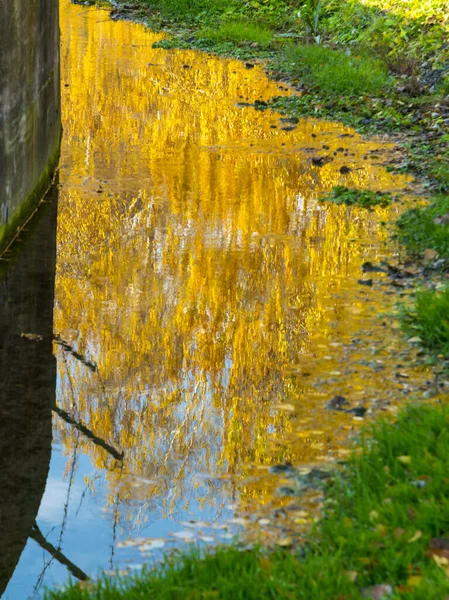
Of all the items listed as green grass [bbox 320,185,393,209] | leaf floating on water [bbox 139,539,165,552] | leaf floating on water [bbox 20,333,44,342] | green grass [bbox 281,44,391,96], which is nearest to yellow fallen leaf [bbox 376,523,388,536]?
leaf floating on water [bbox 139,539,165,552]

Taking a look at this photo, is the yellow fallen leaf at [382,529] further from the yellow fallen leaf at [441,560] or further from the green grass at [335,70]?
the green grass at [335,70]

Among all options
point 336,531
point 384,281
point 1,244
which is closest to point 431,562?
point 336,531

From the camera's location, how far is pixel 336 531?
4.16 m

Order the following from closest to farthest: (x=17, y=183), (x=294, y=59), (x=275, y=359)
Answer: (x=275, y=359)
(x=17, y=183)
(x=294, y=59)

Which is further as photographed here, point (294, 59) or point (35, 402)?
point (294, 59)

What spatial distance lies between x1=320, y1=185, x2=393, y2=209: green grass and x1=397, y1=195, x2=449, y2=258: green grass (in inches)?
28.4

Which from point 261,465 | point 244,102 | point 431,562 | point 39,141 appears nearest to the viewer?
point 431,562

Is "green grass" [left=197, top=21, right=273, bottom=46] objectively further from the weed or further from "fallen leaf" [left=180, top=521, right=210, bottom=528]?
"fallen leaf" [left=180, top=521, right=210, bottom=528]

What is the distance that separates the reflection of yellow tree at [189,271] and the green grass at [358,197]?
0.23 m

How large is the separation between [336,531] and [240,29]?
19.2m

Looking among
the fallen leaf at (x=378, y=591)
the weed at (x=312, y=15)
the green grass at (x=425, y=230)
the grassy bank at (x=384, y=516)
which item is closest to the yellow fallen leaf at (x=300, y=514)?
the grassy bank at (x=384, y=516)

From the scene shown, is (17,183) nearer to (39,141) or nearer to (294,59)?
(39,141)

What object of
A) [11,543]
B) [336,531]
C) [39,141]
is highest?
[39,141]

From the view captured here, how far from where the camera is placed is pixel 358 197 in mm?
10094
